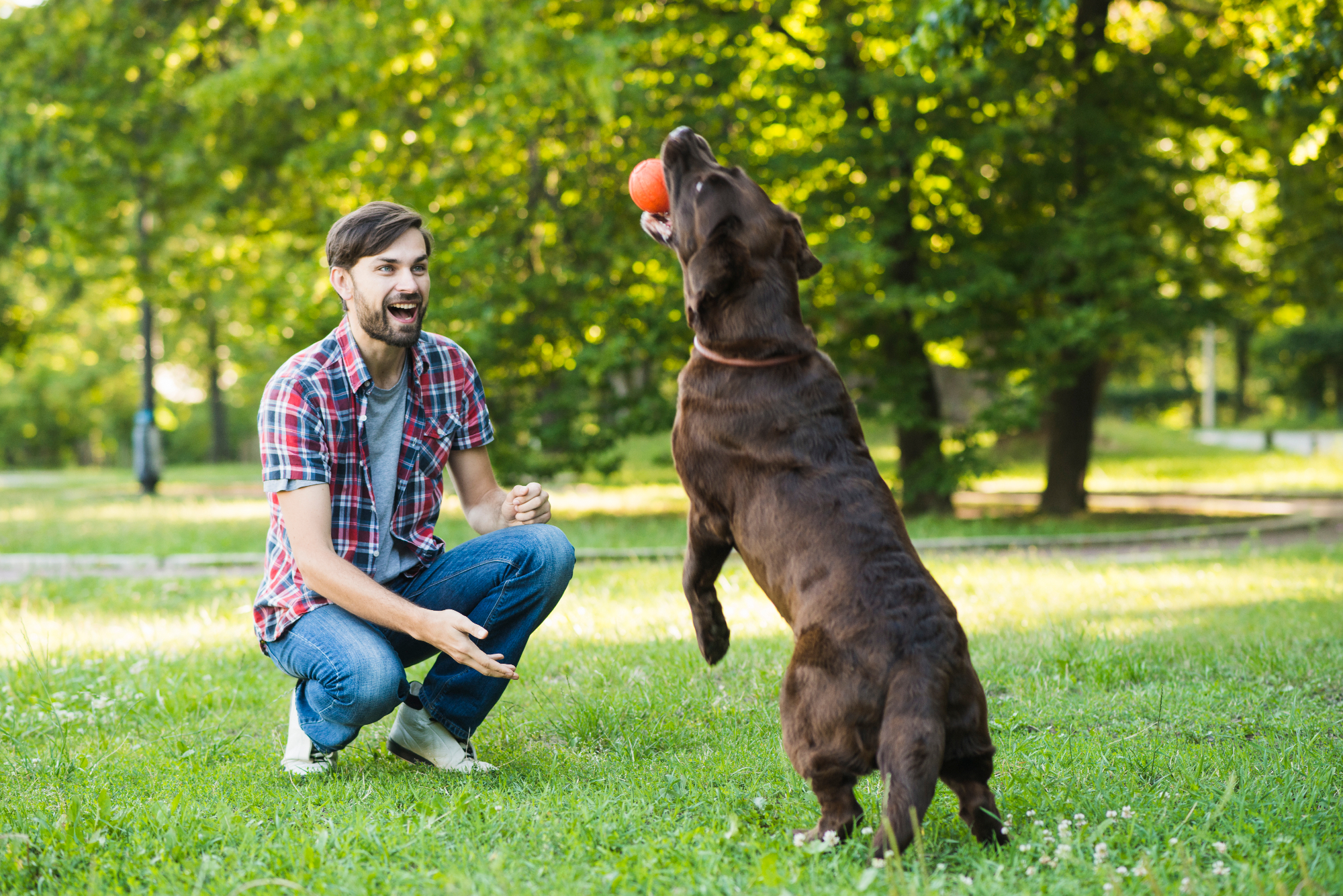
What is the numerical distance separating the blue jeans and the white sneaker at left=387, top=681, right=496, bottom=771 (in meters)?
0.04

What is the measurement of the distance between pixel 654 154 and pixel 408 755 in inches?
336

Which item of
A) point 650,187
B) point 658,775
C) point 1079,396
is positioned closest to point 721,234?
point 650,187

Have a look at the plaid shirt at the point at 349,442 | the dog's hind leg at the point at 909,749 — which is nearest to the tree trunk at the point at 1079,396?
the plaid shirt at the point at 349,442

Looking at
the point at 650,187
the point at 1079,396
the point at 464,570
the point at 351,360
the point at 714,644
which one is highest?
the point at 650,187

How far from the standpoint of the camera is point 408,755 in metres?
3.77

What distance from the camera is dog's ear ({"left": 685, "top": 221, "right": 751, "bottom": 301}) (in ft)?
10.2

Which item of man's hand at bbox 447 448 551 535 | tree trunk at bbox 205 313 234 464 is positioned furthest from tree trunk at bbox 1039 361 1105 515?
tree trunk at bbox 205 313 234 464

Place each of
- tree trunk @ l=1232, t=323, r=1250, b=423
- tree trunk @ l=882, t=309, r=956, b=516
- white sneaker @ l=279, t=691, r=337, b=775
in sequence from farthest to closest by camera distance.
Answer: tree trunk @ l=1232, t=323, r=1250, b=423 → tree trunk @ l=882, t=309, r=956, b=516 → white sneaker @ l=279, t=691, r=337, b=775

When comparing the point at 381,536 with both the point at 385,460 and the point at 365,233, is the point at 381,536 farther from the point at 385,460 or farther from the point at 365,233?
the point at 365,233

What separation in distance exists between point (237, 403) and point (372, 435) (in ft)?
152

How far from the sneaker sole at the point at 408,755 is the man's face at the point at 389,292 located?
1.40m

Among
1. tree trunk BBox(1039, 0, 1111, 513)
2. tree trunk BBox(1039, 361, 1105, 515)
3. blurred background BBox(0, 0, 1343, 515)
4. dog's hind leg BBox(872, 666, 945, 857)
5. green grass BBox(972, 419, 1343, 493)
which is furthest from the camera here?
green grass BBox(972, 419, 1343, 493)

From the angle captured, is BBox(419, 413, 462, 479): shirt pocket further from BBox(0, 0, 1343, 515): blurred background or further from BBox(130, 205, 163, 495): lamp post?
BBox(130, 205, 163, 495): lamp post

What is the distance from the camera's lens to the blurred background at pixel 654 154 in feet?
36.2
